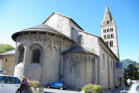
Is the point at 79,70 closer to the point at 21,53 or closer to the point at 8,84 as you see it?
the point at 21,53

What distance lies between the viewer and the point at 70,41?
2088 cm

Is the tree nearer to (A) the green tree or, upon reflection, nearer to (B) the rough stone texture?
(B) the rough stone texture

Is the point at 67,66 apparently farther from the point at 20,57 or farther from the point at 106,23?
the point at 106,23

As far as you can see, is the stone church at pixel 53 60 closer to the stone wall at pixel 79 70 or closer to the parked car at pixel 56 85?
the stone wall at pixel 79 70

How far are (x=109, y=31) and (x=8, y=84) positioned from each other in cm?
4137

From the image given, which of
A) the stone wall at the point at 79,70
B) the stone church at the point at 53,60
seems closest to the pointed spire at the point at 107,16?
the stone church at the point at 53,60

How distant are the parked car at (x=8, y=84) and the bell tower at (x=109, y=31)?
1494 inches

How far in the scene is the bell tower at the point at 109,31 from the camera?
41.5 metres

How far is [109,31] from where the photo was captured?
4388 centimetres

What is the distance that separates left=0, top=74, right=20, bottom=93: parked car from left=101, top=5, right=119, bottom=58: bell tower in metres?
37.9

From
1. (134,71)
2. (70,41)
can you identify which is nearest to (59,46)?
(70,41)

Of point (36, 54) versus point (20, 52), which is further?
point (20, 52)

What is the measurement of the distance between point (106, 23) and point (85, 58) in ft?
103

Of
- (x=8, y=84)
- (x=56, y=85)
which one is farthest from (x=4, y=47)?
(x=8, y=84)
